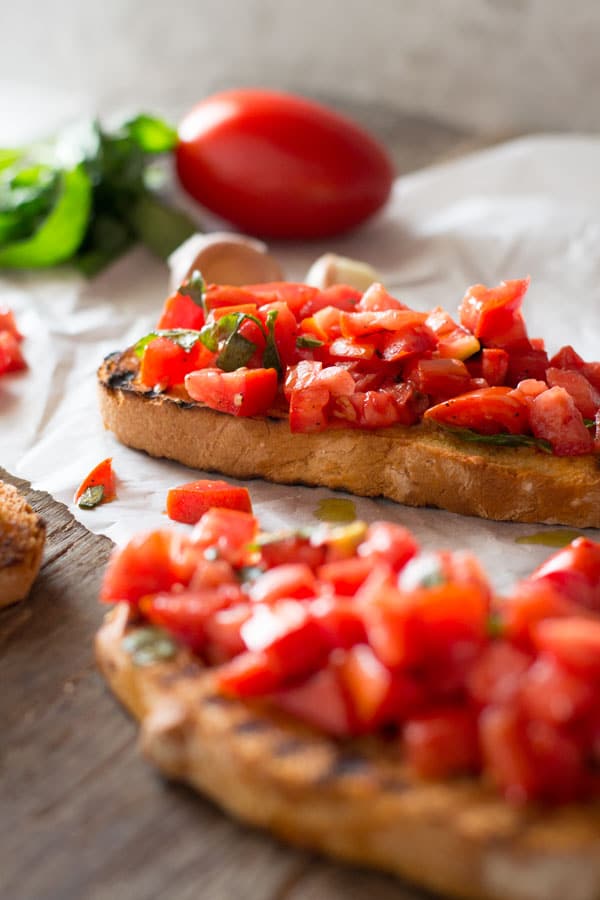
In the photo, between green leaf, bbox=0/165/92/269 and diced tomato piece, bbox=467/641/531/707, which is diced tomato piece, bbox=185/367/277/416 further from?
green leaf, bbox=0/165/92/269

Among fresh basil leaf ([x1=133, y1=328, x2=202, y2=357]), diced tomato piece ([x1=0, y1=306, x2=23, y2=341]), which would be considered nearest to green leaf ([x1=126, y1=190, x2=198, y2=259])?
diced tomato piece ([x1=0, y1=306, x2=23, y2=341])

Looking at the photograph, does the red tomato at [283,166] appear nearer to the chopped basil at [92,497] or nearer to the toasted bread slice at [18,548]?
the chopped basil at [92,497]

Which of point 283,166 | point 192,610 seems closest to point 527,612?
point 192,610

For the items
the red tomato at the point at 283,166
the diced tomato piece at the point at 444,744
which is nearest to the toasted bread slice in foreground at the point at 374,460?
the diced tomato piece at the point at 444,744

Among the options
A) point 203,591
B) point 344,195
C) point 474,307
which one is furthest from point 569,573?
point 344,195

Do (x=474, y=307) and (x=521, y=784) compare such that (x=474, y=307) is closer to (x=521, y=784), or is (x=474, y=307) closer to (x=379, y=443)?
(x=379, y=443)

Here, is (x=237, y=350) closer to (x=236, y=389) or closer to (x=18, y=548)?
(x=236, y=389)

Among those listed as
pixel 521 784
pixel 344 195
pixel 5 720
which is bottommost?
pixel 344 195

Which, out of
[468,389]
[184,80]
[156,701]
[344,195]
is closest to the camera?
[156,701]
